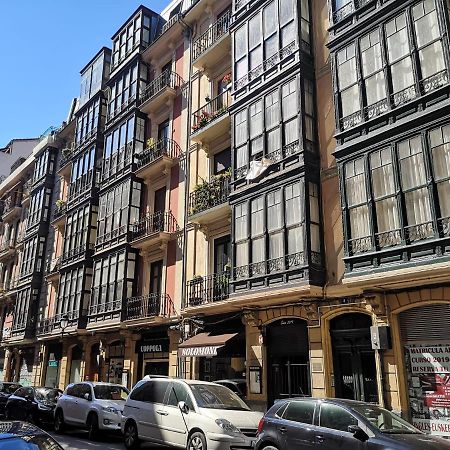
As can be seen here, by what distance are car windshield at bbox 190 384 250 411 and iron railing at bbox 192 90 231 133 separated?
11.5 m

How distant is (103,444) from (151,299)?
831 centimetres

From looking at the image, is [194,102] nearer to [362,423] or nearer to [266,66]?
[266,66]

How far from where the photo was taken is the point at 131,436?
12.1m

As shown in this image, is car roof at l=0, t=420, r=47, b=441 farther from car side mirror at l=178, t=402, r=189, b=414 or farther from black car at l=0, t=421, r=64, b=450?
car side mirror at l=178, t=402, r=189, b=414

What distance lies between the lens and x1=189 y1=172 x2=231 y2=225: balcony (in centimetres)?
1828

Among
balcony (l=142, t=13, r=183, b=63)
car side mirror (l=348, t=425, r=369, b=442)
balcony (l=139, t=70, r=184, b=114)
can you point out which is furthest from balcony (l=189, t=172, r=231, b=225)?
car side mirror (l=348, t=425, r=369, b=442)

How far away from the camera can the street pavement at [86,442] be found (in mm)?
12410

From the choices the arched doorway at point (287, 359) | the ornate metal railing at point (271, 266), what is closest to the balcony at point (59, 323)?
the ornate metal railing at point (271, 266)

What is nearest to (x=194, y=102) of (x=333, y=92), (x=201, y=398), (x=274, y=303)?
(x=333, y=92)

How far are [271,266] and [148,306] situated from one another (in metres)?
8.01

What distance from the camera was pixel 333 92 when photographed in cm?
1474

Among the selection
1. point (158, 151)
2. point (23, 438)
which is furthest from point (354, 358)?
point (158, 151)

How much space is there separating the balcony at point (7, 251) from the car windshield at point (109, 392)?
2753 cm

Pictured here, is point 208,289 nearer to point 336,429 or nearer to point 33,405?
point 33,405
